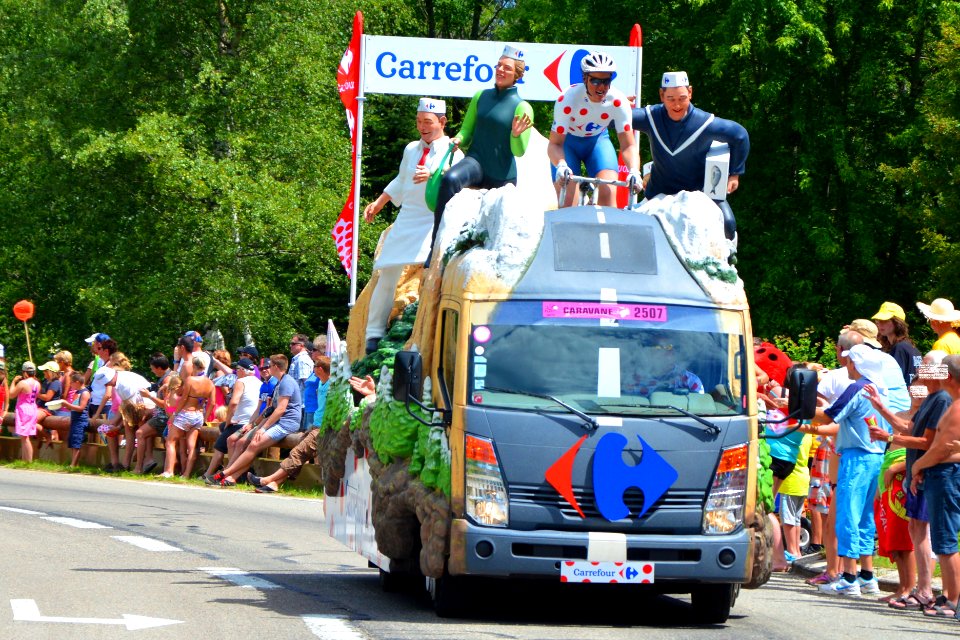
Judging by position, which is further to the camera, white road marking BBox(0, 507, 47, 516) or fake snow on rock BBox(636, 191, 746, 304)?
white road marking BBox(0, 507, 47, 516)

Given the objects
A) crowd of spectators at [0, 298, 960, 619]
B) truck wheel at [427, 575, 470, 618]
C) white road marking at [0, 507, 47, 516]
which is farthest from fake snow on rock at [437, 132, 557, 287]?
white road marking at [0, 507, 47, 516]

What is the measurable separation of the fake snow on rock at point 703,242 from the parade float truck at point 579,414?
0.01 meters

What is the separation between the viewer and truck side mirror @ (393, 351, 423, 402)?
1109cm

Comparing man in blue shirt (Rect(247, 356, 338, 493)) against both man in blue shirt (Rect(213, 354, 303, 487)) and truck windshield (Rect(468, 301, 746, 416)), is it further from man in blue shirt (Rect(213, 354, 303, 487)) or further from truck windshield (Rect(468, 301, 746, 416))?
truck windshield (Rect(468, 301, 746, 416))

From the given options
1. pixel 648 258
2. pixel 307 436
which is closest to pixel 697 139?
pixel 648 258

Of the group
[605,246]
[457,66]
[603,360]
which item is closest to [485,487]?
[603,360]

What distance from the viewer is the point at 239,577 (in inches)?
550

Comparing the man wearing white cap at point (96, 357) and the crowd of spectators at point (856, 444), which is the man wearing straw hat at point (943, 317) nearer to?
the crowd of spectators at point (856, 444)

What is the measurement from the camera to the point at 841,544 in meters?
14.1

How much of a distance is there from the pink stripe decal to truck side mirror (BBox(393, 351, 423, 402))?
885 mm

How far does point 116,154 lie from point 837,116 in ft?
53.0

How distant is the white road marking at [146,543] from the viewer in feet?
53.7

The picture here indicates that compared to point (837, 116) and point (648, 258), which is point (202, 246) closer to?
point (837, 116)

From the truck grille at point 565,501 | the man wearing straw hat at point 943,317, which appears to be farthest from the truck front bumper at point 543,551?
the man wearing straw hat at point 943,317
